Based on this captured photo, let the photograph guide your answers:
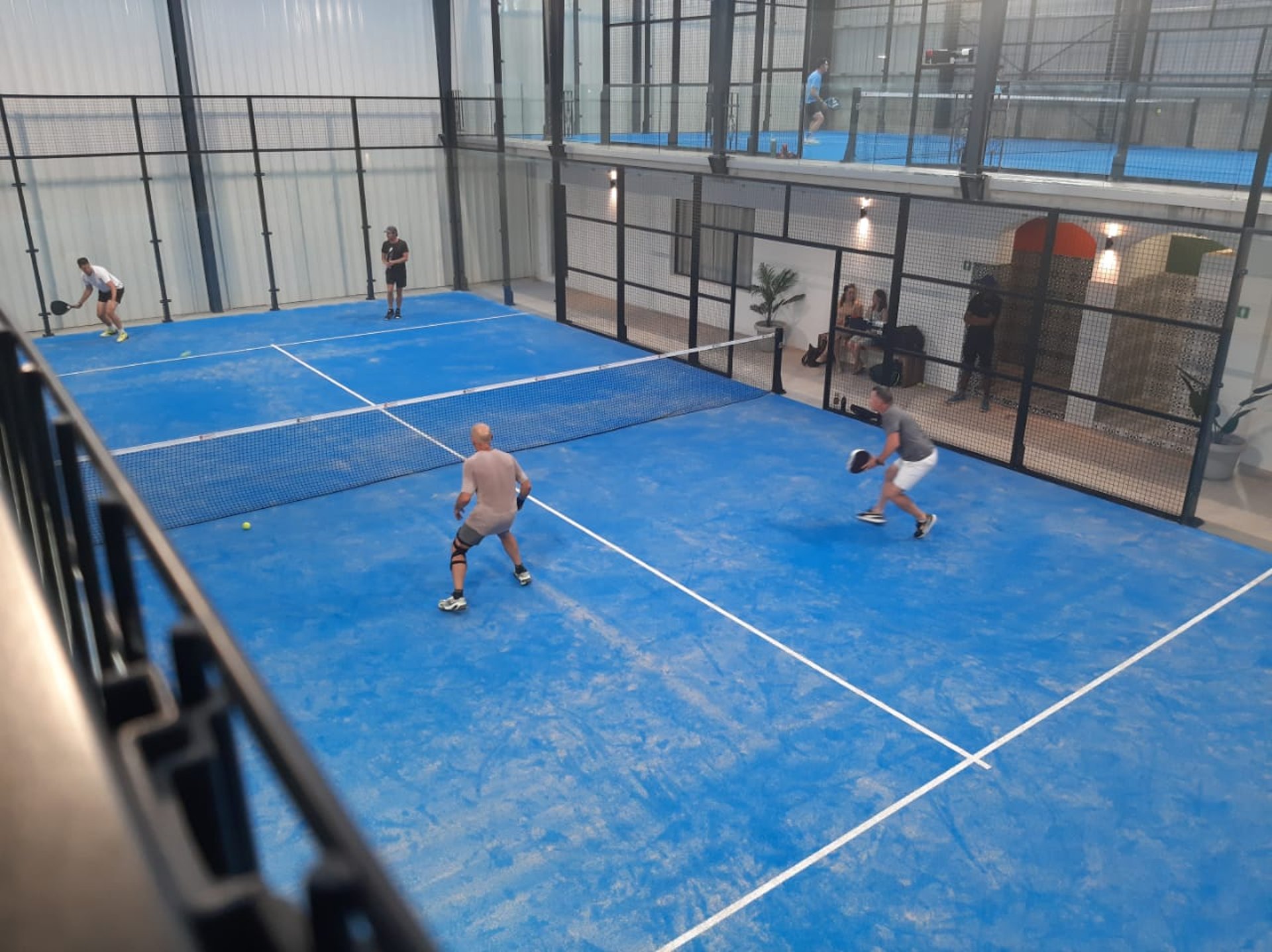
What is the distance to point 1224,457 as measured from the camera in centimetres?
1305

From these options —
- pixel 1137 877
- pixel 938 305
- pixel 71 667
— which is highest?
pixel 71 667

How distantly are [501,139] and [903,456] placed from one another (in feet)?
47.8

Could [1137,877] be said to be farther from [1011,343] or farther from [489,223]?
[489,223]

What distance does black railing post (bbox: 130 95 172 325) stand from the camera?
19547 mm

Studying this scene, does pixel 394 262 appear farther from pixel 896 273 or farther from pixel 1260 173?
pixel 1260 173

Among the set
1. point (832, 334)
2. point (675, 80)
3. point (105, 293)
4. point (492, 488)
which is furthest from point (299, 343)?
point (492, 488)

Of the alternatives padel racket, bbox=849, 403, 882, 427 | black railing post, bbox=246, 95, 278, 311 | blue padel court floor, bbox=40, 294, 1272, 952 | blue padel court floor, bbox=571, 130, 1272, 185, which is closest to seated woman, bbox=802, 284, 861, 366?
padel racket, bbox=849, 403, 882, 427

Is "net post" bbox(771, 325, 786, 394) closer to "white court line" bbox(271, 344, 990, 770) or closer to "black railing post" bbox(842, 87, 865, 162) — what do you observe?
"black railing post" bbox(842, 87, 865, 162)

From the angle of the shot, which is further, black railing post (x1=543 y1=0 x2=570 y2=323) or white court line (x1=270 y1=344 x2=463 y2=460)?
black railing post (x1=543 y1=0 x2=570 y2=323)

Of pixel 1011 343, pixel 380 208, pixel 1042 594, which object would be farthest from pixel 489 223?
pixel 1042 594

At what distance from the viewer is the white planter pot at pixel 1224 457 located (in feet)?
42.5

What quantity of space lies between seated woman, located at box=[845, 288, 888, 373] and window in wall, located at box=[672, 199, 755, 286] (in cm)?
323

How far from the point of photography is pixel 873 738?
25.5 ft

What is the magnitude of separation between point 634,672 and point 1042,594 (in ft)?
14.1
